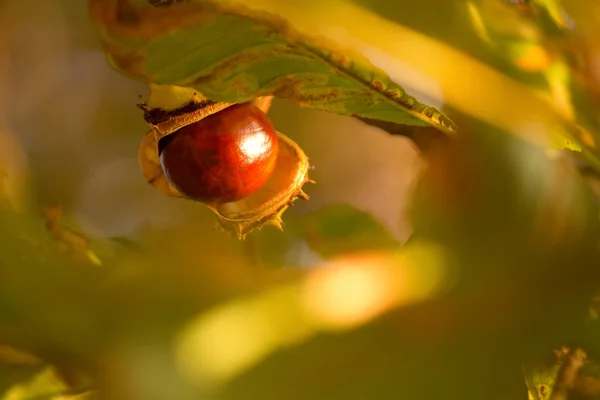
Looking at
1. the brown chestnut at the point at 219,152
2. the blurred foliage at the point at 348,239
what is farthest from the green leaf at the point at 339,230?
the brown chestnut at the point at 219,152

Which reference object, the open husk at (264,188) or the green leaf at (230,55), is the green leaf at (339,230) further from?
the green leaf at (230,55)

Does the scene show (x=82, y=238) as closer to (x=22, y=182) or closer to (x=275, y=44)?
→ (x=22, y=182)

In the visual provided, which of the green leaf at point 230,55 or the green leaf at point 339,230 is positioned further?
the green leaf at point 339,230

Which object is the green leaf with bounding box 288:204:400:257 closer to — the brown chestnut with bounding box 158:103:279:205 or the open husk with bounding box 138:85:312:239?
the open husk with bounding box 138:85:312:239

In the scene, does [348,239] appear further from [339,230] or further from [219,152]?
[219,152]

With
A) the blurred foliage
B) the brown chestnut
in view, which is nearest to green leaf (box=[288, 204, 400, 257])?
the blurred foliage

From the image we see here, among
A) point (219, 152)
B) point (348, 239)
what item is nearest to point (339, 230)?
point (348, 239)
